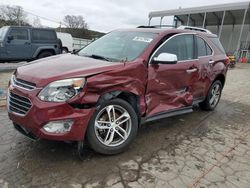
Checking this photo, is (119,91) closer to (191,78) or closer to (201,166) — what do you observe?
(201,166)

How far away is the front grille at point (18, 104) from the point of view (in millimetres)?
2785

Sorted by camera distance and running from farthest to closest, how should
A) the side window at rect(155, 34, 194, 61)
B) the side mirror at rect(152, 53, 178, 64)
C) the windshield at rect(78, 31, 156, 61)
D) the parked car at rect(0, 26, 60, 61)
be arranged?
the parked car at rect(0, 26, 60, 61), the side window at rect(155, 34, 194, 61), the windshield at rect(78, 31, 156, 61), the side mirror at rect(152, 53, 178, 64)

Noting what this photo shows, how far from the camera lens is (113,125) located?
3217 mm

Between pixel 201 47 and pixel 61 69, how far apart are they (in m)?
3.06

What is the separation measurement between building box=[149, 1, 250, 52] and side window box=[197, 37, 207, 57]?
20.4 m

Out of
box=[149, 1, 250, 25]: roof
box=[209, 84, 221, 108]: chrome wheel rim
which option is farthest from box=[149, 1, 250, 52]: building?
box=[209, 84, 221, 108]: chrome wheel rim

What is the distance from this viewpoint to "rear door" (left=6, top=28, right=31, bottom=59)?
10852 millimetres

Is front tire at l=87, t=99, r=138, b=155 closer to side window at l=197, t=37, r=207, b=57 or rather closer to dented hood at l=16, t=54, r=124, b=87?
dented hood at l=16, t=54, r=124, b=87

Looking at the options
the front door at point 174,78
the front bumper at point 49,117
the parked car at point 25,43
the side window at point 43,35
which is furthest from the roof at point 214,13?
the front bumper at point 49,117

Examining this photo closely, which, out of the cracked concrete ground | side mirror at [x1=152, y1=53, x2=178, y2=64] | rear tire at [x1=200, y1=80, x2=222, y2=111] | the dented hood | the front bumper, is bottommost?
the cracked concrete ground

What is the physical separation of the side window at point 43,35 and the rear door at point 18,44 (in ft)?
→ 1.13

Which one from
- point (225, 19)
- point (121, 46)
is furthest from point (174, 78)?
point (225, 19)

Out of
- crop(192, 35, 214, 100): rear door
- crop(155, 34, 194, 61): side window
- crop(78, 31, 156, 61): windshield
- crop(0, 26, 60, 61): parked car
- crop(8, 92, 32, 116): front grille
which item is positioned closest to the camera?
crop(8, 92, 32, 116): front grille

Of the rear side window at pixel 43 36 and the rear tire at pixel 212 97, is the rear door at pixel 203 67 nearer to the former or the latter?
the rear tire at pixel 212 97
